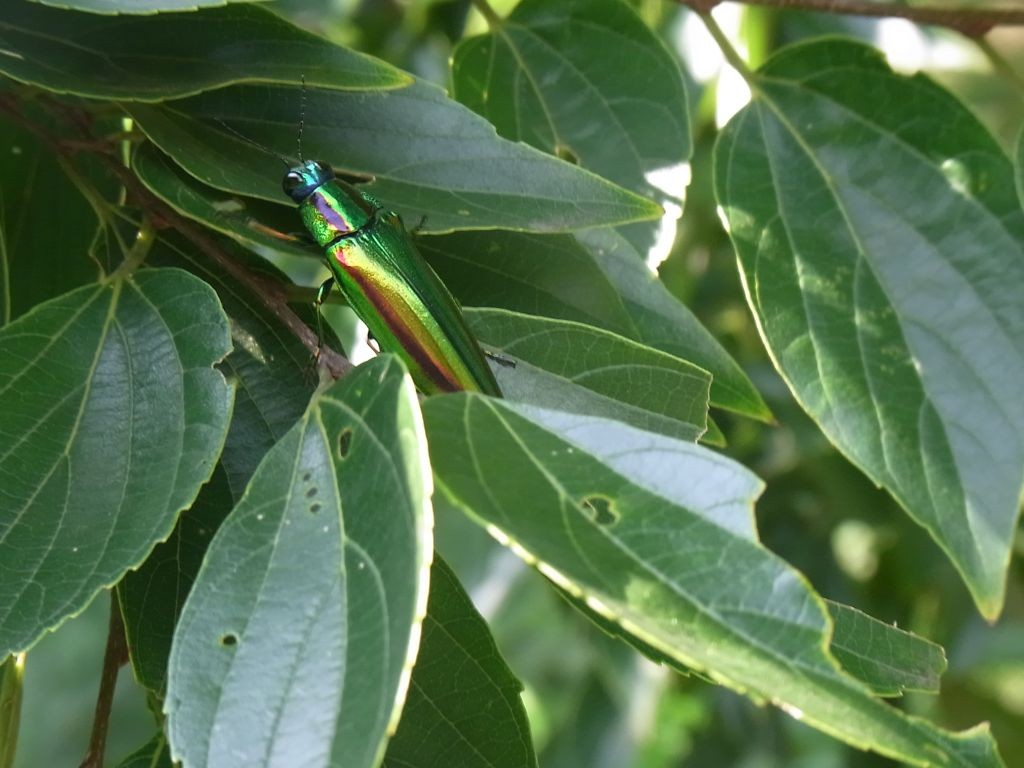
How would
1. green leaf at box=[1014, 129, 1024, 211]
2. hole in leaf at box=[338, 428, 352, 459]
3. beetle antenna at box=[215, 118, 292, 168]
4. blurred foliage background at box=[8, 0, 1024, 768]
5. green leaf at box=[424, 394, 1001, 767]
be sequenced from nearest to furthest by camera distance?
green leaf at box=[424, 394, 1001, 767], hole in leaf at box=[338, 428, 352, 459], beetle antenna at box=[215, 118, 292, 168], green leaf at box=[1014, 129, 1024, 211], blurred foliage background at box=[8, 0, 1024, 768]

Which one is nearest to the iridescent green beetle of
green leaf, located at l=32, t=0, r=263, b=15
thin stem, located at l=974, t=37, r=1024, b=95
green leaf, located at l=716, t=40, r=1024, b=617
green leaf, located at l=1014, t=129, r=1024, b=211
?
green leaf, located at l=32, t=0, r=263, b=15

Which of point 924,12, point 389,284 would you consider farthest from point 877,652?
point 924,12

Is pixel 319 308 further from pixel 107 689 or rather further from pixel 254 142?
pixel 107 689

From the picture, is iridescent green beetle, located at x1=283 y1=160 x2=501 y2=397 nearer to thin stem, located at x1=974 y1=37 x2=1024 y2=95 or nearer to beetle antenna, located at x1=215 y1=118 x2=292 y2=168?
beetle antenna, located at x1=215 y1=118 x2=292 y2=168

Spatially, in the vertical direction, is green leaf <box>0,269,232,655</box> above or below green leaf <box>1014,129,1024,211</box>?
above

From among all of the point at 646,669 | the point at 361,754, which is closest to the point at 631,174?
the point at 361,754
